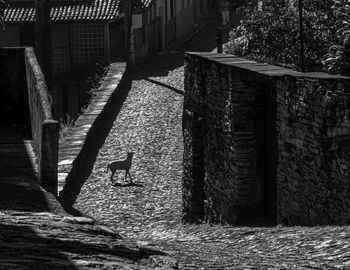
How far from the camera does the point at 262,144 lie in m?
16.0

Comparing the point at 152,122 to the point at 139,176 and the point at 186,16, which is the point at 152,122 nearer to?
the point at 139,176

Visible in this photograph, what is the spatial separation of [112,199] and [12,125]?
214 centimetres

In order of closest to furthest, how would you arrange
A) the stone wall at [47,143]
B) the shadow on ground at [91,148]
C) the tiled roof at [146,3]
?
the stone wall at [47,143] < the shadow on ground at [91,148] < the tiled roof at [146,3]

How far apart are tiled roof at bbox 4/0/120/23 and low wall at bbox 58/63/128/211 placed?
369 cm

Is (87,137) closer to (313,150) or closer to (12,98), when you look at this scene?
(12,98)

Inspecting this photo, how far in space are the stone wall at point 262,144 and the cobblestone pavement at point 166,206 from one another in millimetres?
486

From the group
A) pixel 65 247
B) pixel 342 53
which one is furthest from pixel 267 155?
pixel 65 247

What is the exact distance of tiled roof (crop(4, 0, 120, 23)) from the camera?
4078 cm

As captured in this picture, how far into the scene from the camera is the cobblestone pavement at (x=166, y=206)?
10.5m

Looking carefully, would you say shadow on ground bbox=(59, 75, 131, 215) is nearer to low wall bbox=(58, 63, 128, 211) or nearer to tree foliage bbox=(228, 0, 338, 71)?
low wall bbox=(58, 63, 128, 211)

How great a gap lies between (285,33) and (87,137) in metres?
5.76

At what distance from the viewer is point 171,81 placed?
37562 mm

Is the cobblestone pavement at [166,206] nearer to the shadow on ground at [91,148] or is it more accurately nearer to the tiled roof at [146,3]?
the shadow on ground at [91,148]

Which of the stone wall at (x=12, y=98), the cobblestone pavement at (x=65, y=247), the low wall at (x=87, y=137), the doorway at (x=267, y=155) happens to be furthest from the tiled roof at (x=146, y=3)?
the cobblestone pavement at (x=65, y=247)
